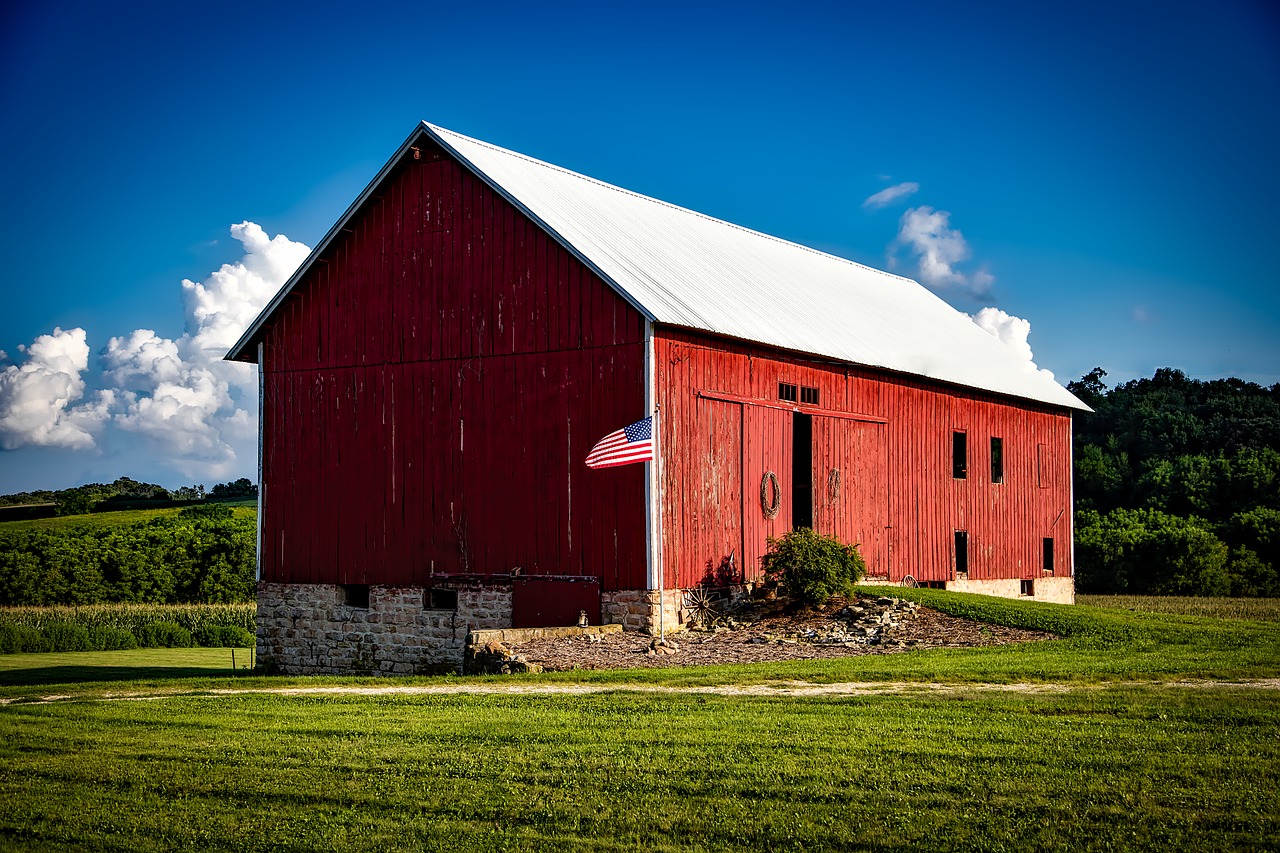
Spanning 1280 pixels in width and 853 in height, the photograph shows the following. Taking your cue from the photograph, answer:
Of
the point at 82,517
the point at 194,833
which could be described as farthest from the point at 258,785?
the point at 82,517

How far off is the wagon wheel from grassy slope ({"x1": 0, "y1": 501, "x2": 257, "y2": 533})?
1706 inches

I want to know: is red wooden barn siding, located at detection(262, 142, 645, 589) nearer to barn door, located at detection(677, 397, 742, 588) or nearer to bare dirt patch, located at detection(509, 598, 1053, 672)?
barn door, located at detection(677, 397, 742, 588)

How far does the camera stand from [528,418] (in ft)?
75.3

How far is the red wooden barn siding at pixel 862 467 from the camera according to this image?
73.2 ft

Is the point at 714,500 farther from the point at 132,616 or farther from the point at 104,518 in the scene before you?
the point at 104,518

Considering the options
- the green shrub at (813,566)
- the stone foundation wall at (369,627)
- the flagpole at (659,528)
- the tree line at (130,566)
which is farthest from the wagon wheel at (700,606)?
the tree line at (130,566)

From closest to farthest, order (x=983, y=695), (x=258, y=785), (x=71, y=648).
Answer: (x=258, y=785), (x=983, y=695), (x=71, y=648)

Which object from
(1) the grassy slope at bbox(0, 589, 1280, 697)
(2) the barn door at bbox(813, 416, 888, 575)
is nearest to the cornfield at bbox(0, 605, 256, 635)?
(1) the grassy slope at bbox(0, 589, 1280, 697)

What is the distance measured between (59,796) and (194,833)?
1990 millimetres

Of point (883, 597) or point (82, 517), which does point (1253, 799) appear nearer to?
point (883, 597)

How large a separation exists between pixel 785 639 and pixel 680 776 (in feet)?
33.8

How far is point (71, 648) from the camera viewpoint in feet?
115

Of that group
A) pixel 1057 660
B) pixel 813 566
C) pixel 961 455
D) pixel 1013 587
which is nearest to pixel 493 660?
pixel 813 566

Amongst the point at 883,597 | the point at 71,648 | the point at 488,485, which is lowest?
the point at 71,648
